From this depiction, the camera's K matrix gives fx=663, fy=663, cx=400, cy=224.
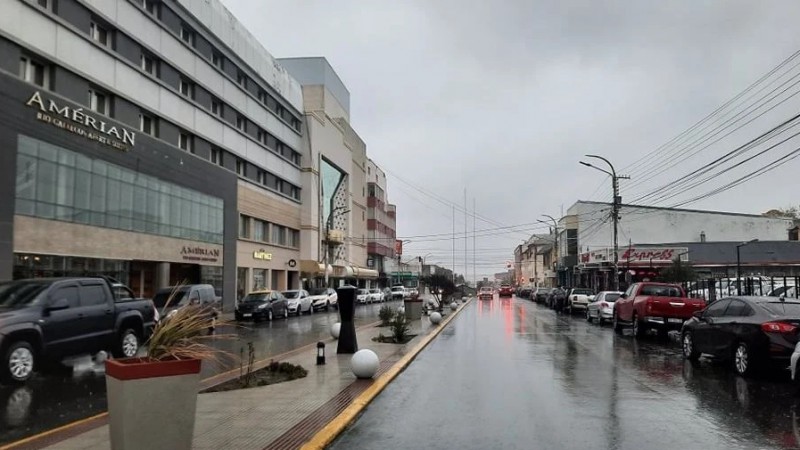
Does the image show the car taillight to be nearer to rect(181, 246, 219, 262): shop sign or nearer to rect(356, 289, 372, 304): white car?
rect(181, 246, 219, 262): shop sign

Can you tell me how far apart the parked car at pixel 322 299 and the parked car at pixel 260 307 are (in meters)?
7.61

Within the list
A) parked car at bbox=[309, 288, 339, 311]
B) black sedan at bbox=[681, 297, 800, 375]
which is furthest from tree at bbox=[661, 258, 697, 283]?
black sedan at bbox=[681, 297, 800, 375]

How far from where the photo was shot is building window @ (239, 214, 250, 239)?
4767 centimetres

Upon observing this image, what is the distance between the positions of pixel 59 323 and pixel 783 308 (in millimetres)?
13388

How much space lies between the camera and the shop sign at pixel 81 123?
24.9 meters

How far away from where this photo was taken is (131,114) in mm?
32469

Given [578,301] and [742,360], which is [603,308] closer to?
[578,301]

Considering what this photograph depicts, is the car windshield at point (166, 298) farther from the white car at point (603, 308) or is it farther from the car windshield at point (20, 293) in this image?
the white car at point (603, 308)

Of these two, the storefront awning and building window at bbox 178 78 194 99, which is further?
the storefront awning

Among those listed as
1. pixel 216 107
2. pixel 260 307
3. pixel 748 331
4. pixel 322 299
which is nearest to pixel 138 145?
pixel 260 307

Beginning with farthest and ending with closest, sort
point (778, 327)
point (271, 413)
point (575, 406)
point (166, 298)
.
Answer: point (166, 298), point (778, 327), point (575, 406), point (271, 413)

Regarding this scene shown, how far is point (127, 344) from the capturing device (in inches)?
559

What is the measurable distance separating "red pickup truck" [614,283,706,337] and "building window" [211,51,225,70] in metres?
31.3

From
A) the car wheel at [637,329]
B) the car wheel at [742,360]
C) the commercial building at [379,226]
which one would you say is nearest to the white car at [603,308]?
the car wheel at [637,329]
